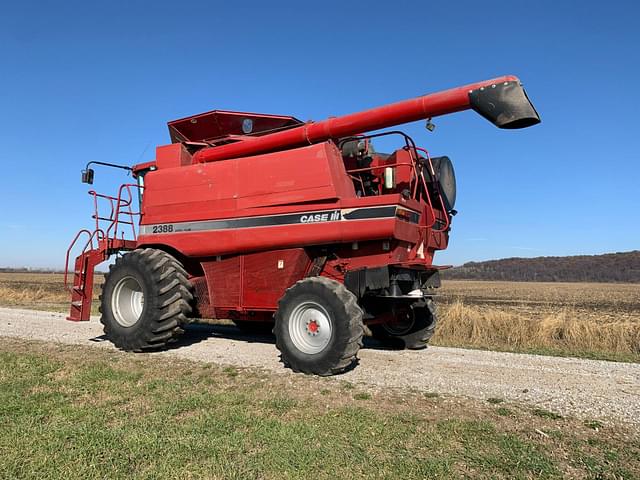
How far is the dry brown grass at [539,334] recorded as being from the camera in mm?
10305

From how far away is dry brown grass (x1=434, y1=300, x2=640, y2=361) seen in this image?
10.3 m

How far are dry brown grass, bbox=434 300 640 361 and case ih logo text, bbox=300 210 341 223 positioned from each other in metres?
4.96

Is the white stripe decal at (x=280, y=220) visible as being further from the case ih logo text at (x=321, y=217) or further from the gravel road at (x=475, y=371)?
the gravel road at (x=475, y=371)

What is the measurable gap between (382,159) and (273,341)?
4.27 m

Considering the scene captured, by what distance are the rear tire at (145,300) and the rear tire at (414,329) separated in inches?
145

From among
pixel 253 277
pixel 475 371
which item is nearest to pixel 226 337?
pixel 253 277

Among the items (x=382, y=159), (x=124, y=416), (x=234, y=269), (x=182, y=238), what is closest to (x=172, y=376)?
(x=124, y=416)

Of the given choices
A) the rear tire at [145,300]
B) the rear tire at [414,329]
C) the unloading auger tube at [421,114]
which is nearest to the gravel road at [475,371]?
the rear tire at [414,329]

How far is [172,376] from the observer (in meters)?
6.39

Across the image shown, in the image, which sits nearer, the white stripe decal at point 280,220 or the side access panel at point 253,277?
the white stripe decal at point 280,220

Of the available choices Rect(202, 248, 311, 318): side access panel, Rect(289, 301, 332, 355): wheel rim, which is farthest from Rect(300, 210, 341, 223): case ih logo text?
Rect(289, 301, 332, 355): wheel rim

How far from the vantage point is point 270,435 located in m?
4.09

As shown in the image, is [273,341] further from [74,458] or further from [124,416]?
[74,458]

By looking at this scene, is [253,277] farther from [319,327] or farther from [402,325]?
[402,325]
